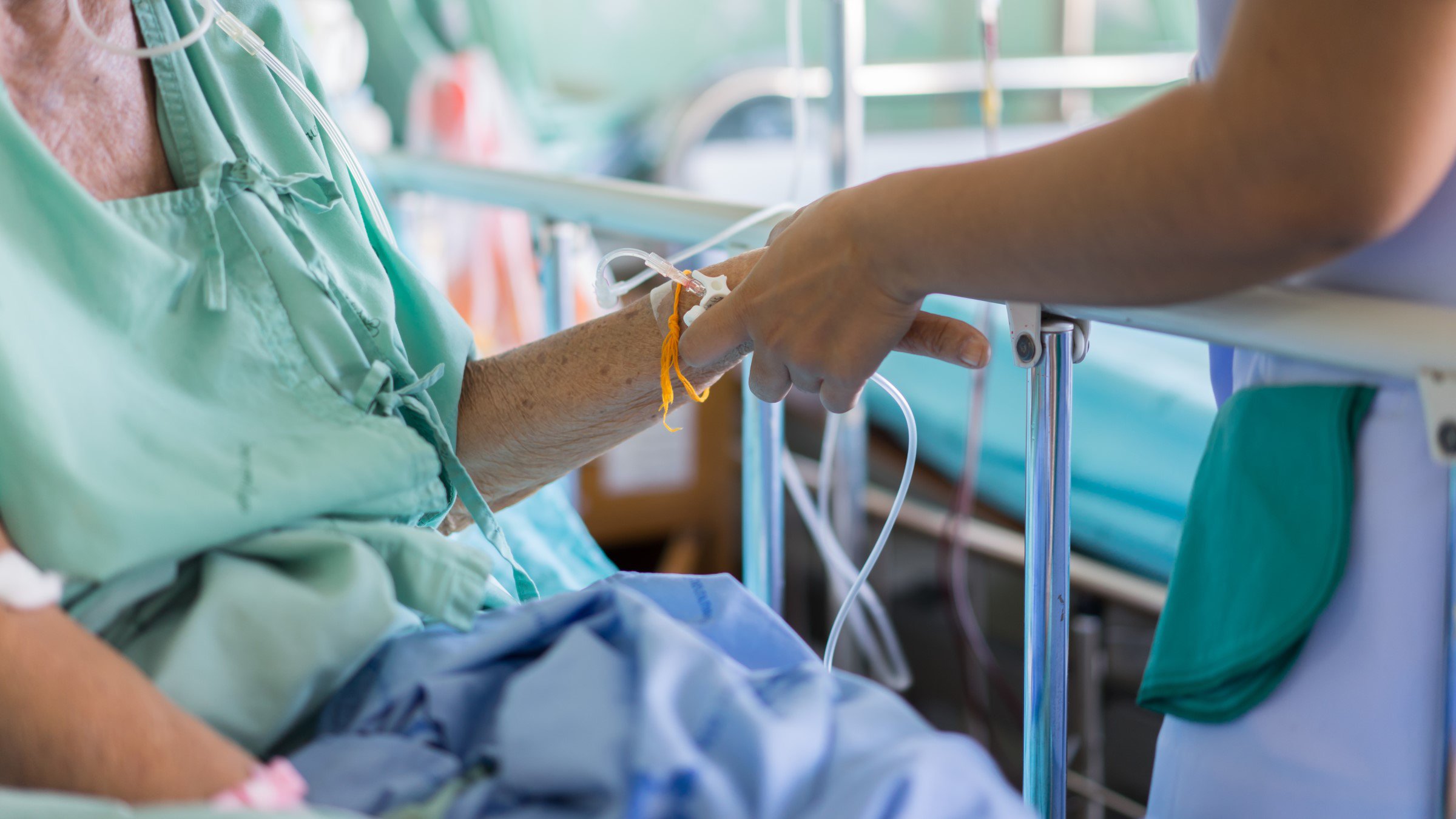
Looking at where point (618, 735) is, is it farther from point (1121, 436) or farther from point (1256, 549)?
point (1121, 436)

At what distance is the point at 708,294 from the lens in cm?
88

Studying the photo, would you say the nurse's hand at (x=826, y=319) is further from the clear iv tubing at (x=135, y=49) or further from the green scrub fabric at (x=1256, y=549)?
the clear iv tubing at (x=135, y=49)

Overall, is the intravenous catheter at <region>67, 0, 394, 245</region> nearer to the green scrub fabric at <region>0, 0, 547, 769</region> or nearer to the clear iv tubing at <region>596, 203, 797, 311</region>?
the green scrub fabric at <region>0, 0, 547, 769</region>

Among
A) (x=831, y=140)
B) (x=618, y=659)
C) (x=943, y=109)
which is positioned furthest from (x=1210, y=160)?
(x=943, y=109)

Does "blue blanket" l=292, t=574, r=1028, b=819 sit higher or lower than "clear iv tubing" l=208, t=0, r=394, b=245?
lower

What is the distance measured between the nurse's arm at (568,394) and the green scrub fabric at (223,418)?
3.3 inches

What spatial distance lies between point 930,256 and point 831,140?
3.73 ft

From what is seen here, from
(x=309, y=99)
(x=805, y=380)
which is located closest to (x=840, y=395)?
(x=805, y=380)

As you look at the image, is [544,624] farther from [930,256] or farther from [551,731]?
[930,256]

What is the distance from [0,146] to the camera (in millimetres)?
724

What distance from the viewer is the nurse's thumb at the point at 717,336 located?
2.68ft

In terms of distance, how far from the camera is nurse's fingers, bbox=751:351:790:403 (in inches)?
31.8

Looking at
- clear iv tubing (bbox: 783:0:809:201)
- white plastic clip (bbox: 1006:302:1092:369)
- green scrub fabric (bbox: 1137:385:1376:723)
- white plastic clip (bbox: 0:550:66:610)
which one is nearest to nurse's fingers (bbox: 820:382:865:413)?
white plastic clip (bbox: 1006:302:1092:369)

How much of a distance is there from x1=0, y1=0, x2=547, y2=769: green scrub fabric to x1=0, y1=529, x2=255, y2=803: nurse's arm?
0.05 m
